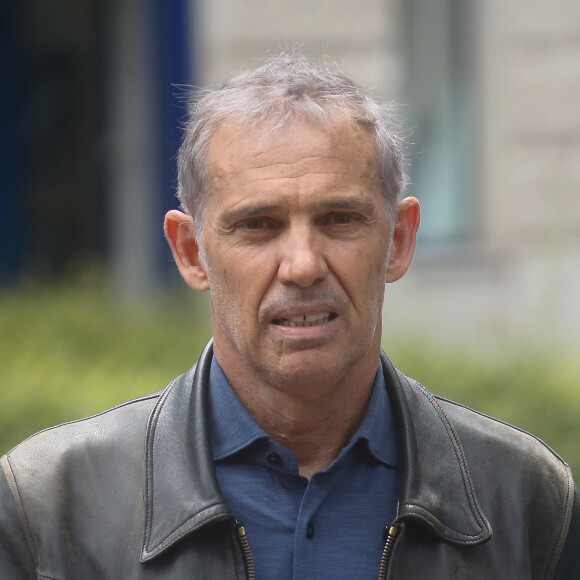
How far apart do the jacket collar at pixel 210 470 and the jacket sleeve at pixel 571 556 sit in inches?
10.4

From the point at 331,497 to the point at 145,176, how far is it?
7151mm

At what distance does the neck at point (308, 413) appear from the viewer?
282cm

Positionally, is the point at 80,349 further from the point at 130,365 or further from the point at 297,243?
the point at 297,243

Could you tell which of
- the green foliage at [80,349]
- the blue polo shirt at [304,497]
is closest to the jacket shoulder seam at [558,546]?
the blue polo shirt at [304,497]

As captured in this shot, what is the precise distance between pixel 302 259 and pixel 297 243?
42 millimetres

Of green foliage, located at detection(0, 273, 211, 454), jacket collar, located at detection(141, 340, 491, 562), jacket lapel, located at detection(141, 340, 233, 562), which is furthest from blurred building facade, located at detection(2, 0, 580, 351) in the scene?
jacket lapel, located at detection(141, 340, 233, 562)

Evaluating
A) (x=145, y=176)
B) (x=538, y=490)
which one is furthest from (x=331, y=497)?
(x=145, y=176)

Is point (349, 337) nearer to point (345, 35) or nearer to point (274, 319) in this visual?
point (274, 319)

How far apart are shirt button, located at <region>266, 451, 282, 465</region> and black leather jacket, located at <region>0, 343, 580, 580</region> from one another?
0.14m

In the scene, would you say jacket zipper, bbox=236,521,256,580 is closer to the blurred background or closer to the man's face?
the man's face

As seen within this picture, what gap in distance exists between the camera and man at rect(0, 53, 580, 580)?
2.68 m

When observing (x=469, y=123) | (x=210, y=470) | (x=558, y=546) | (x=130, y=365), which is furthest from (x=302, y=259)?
(x=469, y=123)

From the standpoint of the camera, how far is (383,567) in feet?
8.71

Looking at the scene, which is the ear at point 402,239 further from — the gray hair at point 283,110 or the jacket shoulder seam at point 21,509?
the jacket shoulder seam at point 21,509
